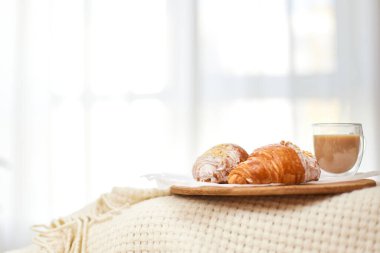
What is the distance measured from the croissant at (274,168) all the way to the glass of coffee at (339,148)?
0.10 meters

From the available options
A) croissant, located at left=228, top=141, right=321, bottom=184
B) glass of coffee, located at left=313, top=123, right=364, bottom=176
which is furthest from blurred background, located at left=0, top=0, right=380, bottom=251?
croissant, located at left=228, top=141, right=321, bottom=184

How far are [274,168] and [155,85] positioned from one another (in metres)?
1.46

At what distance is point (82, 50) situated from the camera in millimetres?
2127

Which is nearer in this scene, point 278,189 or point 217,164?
point 278,189

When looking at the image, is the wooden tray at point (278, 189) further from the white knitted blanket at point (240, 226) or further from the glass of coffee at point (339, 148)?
the glass of coffee at point (339, 148)

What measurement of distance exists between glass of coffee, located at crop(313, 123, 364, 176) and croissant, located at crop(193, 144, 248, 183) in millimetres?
126

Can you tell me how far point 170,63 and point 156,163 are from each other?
15.1 inches

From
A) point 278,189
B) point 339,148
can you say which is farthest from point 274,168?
point 339,148

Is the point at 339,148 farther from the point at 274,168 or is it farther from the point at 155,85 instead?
the point at 155,85

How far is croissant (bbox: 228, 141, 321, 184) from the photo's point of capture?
638 mm

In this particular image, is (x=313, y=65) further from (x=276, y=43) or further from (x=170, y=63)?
(x=170, y=63)

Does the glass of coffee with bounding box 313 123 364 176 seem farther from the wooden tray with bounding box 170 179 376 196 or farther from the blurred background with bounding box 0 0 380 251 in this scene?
the blurred background with bounding box 0 0 380 251

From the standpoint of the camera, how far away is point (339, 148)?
0.76 metres

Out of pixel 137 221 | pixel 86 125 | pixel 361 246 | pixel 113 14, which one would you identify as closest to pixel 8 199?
pixel 86 125
